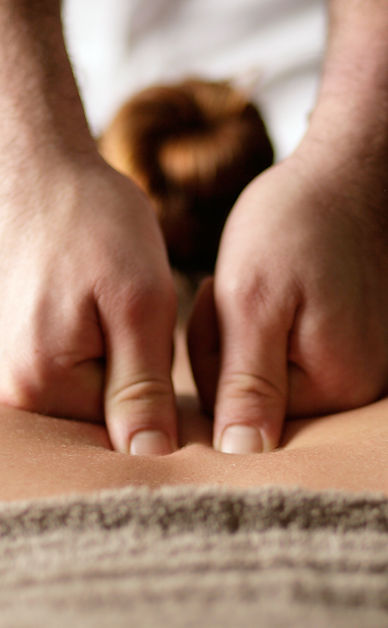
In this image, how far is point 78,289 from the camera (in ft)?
1.92

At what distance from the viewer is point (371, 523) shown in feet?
1.13

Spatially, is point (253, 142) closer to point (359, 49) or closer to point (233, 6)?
point (359, 49)

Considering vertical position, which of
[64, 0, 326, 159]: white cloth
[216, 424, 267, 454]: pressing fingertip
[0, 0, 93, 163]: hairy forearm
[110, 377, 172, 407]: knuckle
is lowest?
[64, 0, 326, 159]: white cloth

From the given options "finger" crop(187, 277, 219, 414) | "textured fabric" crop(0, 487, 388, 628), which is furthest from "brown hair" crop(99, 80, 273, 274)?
"textured fabric" crop(0, 487, 388, 628)

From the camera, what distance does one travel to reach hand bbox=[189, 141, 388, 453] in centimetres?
61

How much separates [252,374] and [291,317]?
0.07 m

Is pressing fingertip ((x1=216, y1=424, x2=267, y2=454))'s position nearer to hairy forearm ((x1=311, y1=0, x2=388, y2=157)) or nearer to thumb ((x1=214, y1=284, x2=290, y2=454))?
thumb ((x1=214, y1=284, x2=290, y2=454))

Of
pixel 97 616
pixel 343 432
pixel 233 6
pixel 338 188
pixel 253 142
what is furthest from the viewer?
pixel 233 6

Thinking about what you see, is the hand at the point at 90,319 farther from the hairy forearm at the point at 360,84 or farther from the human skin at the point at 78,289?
the hairy forearm at the point at 360,84

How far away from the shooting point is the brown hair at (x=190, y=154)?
1.24 meters

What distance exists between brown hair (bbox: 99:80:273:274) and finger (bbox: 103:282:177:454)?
0.65 m

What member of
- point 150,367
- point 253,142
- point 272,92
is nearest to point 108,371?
point 150,367

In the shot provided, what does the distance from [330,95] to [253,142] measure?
62 centimetres

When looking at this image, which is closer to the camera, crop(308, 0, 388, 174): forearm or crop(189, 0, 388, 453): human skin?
crop(189, 0, 388, 453): human skin
